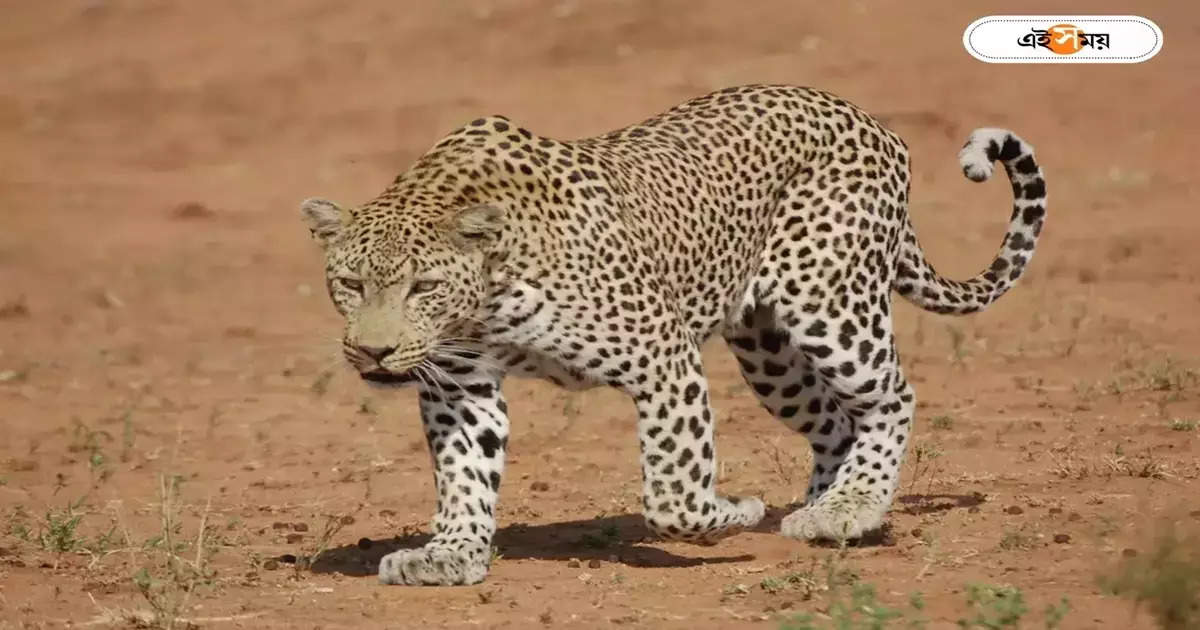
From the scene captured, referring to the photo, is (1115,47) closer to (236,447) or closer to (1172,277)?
(1172,277)

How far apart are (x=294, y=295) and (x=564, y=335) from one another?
8.02 meters

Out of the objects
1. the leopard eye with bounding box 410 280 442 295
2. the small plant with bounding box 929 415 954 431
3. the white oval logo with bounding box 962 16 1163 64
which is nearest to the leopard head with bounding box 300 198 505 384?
the leopard eye with bounding box 410 280 442 295

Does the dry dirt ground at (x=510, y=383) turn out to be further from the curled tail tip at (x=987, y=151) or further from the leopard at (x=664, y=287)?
the curled tail tip at (x=987, y=151)

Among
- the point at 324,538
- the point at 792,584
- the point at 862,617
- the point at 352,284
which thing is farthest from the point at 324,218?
the point at 862,617

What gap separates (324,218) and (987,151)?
2805mm

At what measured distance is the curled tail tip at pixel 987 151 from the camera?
28.2ft

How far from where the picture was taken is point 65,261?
16.7 metres

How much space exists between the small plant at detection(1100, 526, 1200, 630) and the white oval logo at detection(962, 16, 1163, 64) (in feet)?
48.1

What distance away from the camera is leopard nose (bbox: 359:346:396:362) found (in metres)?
6.98

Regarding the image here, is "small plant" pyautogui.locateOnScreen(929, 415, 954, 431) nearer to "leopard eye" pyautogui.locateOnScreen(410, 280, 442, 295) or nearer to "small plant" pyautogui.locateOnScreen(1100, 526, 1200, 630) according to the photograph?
"leopard eye" pyautogui.locateOnScreen(410, 280, 442, 295)

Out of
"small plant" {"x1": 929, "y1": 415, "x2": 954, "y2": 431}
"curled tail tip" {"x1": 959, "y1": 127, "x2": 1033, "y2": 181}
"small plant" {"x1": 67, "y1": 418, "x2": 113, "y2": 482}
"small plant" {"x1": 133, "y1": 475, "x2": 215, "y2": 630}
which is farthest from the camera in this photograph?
"small plant" {"x1": 929, "y1": 415, "x2": 954, "y2": 431}

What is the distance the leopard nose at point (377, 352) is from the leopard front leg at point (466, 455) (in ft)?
2.04

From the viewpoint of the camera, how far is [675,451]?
7.68m

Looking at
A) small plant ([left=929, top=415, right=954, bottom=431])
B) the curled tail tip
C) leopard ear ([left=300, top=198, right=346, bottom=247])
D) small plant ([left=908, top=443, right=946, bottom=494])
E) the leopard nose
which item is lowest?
small plant ([left=908, top=443, right=946, bottom=494])
